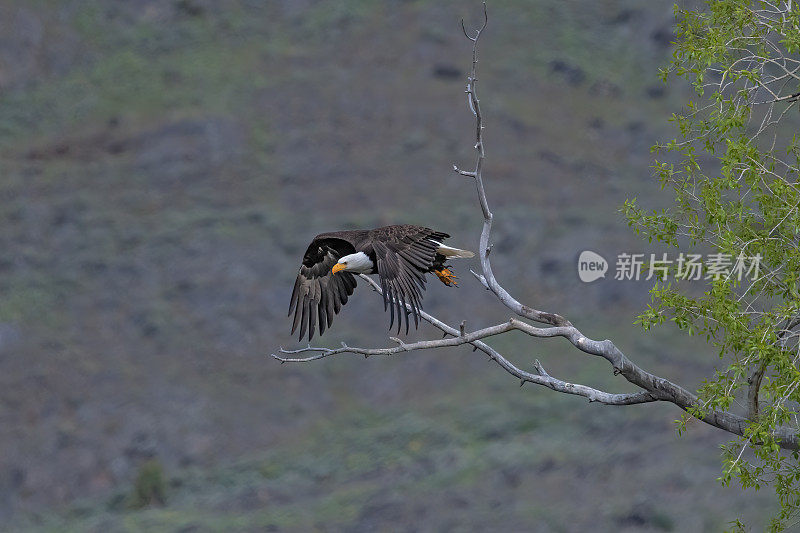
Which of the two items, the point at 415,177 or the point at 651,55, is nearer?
the point at 415,177

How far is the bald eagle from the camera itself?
13.3m

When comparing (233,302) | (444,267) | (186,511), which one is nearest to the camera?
(444,267)

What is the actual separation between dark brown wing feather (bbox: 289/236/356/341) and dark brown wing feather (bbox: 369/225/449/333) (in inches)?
49.8

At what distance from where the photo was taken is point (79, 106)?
50.9 metres

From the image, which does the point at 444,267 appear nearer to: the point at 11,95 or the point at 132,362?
the point at 132,362

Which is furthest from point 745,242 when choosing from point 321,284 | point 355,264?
point 321,284

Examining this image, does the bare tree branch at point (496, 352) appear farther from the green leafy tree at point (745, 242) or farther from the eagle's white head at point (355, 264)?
the eagle's white head at point (355, 264)

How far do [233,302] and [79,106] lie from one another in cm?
1156

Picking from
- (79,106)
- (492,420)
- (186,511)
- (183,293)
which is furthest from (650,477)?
(79,106)

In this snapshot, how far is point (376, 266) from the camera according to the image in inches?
563

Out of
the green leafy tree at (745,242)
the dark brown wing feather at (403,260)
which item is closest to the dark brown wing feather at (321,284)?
the dark brown wing feather at (403,260)

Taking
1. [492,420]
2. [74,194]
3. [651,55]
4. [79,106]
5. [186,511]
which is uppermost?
[651,55]

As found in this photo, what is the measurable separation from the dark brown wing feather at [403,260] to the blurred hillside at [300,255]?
2449 centimetres

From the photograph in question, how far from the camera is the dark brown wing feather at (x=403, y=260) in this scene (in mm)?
13094
